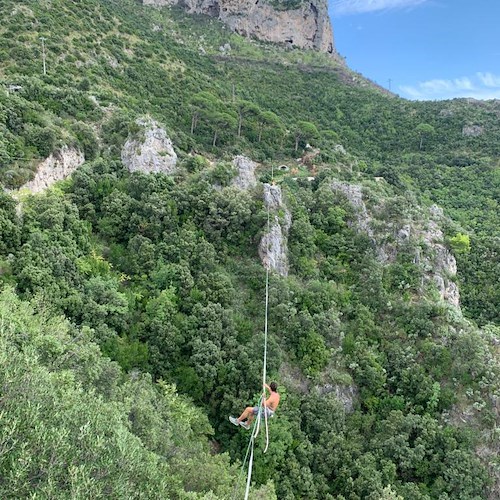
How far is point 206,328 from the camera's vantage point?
77.5 feet

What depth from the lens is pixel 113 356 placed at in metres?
21.1

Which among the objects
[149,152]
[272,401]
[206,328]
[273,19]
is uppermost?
[273,19]

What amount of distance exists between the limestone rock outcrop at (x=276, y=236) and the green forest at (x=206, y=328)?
537mm

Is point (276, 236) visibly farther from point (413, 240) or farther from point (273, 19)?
point (273, 19)

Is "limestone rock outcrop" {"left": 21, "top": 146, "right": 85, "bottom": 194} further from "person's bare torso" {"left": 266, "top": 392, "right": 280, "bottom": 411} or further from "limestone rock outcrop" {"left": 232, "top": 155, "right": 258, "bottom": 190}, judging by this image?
"person's bare torso" {"left": 266, "top": 392, "right": 280, "bottom": 411}

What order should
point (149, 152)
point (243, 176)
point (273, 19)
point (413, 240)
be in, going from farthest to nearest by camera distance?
point (273, 19) < point (243, 176) < point (413, 240) < point (149, 152)

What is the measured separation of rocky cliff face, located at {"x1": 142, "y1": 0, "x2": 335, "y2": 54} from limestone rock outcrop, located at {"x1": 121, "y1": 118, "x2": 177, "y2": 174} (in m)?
73.5

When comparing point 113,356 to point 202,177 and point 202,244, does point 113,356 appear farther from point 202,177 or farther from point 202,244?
point 202,177

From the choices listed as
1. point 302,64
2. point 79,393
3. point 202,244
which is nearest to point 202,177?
point 202,244

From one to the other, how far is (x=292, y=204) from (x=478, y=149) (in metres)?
45.7

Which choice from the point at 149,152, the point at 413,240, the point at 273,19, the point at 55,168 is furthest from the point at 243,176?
the point at 273,19

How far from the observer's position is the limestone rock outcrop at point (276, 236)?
28.9 meters

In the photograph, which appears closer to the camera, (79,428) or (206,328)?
(79,428)

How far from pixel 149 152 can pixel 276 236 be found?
11634mm
